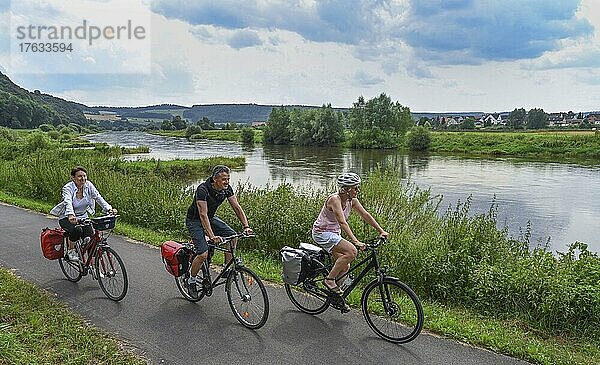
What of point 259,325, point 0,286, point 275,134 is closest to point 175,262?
point 259,325

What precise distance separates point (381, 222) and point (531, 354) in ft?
16.2

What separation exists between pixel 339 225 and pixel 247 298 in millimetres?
1239

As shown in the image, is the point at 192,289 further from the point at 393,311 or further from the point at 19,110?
the point at 19,110

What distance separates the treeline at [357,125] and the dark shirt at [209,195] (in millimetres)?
66463


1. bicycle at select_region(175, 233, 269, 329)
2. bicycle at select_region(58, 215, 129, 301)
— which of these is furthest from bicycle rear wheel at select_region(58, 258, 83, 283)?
bicycle at select_region(175, 233, 269, 329)

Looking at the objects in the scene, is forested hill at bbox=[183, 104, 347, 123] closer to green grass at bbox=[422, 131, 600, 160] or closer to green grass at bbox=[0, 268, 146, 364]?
green grass at bbox=[422, 131, 600, 160]

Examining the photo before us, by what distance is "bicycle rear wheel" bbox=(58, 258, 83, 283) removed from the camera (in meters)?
6.57

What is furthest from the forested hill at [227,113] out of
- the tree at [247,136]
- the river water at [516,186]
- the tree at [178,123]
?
the river water at [516,186]

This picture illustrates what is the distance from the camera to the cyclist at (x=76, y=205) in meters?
6.25

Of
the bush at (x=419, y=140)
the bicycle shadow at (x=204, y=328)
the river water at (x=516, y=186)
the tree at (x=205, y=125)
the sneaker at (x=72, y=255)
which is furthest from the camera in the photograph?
the tree at (x=205, y=125)

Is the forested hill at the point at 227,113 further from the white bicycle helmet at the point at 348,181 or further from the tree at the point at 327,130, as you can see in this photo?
the white bicycle helmet at the point at 348,181

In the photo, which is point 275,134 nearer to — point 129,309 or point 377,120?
point 377,120

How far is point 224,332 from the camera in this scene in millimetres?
5137

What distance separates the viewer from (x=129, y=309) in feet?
18.8
